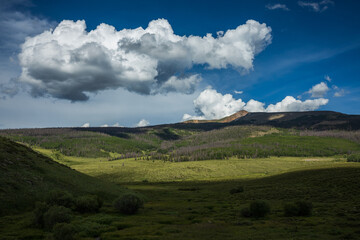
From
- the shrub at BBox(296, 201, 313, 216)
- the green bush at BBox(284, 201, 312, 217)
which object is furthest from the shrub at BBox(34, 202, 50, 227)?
the shrub at BBox(296, 201, 313, 216)

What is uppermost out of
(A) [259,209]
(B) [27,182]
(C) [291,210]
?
(B) [27,182]

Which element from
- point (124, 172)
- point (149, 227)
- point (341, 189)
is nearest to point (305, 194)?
point (341, 189)

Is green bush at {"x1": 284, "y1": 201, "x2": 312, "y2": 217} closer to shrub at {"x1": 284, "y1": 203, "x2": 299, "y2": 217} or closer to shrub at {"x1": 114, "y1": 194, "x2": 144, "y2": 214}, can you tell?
shrub at {"x1": 284, "y1": 203, "x2": 299, "y2": 217}

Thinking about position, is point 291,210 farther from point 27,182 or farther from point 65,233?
point 27,182

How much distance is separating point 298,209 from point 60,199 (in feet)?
133

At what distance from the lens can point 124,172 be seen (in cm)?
18012

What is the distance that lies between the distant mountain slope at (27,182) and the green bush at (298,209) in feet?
133

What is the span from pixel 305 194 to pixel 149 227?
4947 cm

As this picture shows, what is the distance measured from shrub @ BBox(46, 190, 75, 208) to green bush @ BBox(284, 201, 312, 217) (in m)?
37.7

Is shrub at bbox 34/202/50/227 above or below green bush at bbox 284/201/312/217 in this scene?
above

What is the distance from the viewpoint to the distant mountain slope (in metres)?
35.7

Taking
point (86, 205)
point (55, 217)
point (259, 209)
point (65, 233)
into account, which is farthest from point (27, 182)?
point (259, 209)

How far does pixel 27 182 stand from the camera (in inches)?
1646

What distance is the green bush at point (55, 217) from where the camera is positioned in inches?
1107
